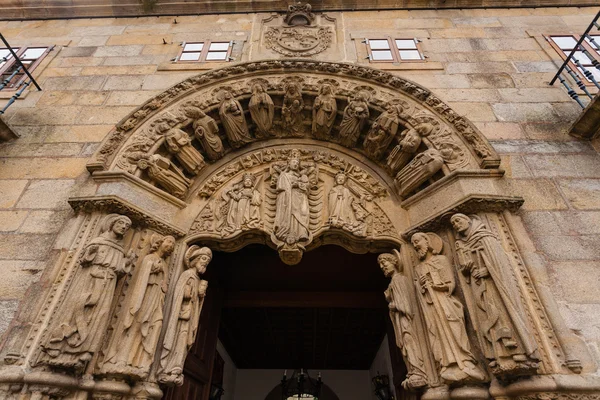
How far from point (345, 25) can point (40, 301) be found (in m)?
5.71

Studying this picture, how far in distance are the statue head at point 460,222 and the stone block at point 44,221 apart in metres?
3.98

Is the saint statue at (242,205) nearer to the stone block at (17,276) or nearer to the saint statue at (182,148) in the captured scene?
the saint statue at (182,148)

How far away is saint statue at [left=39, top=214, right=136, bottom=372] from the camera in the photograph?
2.63 m

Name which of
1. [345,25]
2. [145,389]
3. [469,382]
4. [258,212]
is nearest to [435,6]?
[345,25]

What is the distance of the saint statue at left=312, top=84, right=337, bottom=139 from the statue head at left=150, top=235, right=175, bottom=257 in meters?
2.48

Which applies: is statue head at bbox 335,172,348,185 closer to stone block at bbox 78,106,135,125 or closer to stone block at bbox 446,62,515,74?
stone block at bbox 446,62,515,74

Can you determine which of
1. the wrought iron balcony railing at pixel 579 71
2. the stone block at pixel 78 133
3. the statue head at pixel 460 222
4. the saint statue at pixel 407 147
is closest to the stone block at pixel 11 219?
the stone block at pixel 78 133

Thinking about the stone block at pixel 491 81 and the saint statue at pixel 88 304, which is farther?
the stone block at pixel 491 81

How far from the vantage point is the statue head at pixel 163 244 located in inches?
138

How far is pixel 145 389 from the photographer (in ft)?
9.46

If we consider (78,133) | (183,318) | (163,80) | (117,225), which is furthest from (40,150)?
(183,318)

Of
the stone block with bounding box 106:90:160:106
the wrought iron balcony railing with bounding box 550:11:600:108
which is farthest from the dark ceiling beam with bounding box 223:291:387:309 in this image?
the wrought iron balcony railing with bounding box 550:11:600:108

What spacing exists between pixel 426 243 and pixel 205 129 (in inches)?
119

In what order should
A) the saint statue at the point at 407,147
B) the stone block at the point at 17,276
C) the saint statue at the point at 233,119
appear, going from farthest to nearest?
1. the saint statue at the point at 233,119
2. the saint statue at the point at 407,147
3. the stone block at the point at 17,276
